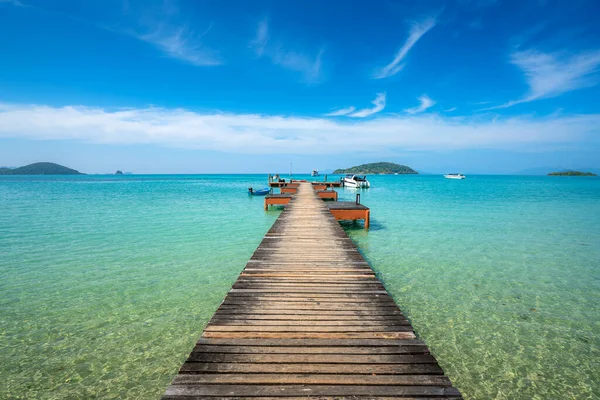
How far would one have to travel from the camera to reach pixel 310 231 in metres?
10.2

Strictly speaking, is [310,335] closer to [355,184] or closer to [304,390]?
[304,390]

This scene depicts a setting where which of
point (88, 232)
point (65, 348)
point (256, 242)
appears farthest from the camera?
point (88, 232)

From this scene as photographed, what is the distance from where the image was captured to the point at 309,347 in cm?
353

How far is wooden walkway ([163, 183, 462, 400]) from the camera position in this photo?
2.86 meters

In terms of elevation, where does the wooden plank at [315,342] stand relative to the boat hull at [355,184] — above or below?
below

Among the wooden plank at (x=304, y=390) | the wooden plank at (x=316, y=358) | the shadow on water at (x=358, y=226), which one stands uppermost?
the wooden plank at (x=316, y=358)

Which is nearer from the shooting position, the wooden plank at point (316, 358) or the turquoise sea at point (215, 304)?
the wooden plank at point (316, 358)

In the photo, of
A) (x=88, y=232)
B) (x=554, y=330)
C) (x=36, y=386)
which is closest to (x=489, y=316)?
(x=554, y=330)

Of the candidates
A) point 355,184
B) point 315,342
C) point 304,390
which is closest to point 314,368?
point 304,390

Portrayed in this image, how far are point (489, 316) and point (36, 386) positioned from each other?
8604mm

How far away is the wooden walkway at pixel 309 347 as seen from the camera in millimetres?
2857

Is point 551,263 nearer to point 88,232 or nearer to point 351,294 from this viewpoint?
point 351,294

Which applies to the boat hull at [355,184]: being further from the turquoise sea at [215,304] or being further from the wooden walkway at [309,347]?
the wooden walkway at [309,347]

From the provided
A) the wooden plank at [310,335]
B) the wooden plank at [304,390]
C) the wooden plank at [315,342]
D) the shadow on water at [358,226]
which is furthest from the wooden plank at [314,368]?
the shadow on water at [358,226]
